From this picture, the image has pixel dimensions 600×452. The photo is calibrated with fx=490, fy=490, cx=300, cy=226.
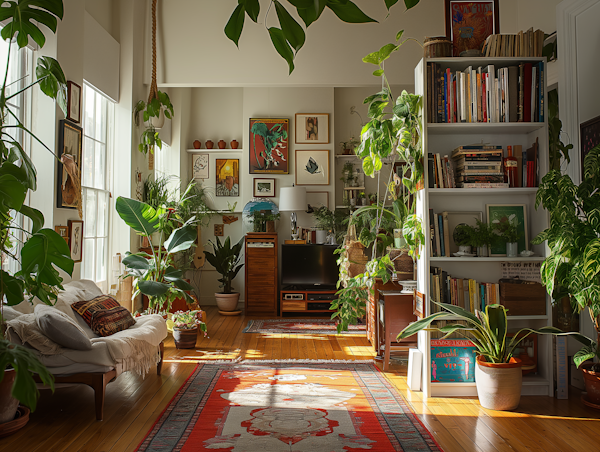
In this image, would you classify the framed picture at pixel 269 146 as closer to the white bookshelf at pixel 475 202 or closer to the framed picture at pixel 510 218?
the white bookshelf at pixel 475 202

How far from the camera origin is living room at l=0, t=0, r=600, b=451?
2867 millimetres

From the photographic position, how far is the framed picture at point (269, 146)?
7387 millimetres

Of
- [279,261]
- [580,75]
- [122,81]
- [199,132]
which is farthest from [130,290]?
[580,75]

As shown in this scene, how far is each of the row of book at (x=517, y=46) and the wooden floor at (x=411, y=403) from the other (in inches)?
94.3

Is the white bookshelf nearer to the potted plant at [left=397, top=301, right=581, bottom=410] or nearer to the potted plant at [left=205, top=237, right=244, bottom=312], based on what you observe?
the potted plant at [left=397, top=301, right=581, bottom=410]

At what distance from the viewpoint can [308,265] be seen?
22.8ft

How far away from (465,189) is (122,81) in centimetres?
372

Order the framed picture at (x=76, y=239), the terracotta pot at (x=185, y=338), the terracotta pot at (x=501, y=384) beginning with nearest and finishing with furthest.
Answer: the terracotta pot at (x=501, y=384) < the framed picture at (x=76, y=239) < the terracotta pot at (x=185, y=338)

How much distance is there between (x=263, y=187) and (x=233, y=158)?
66 centimetres

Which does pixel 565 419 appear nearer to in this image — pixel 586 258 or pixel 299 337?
pixel 586 258

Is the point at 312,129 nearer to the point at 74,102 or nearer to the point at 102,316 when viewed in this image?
the point at 74,102

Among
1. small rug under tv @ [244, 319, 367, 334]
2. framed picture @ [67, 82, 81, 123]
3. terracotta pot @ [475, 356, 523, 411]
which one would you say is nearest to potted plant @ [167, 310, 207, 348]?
small rug under tv @ [244, 319, 367, 334]

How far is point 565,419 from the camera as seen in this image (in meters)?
2.97

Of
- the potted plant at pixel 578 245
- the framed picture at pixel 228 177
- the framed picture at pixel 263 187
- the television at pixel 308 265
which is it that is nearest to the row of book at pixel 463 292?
the potted plant at pixel 578 245
